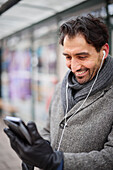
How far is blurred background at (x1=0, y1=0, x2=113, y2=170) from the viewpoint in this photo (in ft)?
8.46

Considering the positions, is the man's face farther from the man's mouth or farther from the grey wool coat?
the grey wool coat

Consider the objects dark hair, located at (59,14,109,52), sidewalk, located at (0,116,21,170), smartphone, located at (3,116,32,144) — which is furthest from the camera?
sidewalk, located at (0,116,21,170)

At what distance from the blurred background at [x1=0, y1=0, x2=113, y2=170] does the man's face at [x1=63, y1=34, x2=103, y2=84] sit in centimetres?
114

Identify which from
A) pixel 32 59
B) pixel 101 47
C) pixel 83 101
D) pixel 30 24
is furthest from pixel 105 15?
pixel 32 59

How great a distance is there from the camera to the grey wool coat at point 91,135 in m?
1.06

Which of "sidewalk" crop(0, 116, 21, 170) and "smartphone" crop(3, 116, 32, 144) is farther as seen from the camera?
"sidewalk" crop(0, 116, 21, 170)

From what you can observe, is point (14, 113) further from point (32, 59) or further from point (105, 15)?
point (105, 15)

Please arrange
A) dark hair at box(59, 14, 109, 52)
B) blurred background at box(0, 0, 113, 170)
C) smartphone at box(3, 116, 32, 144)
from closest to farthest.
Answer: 1. smartphone at box(3, 116, 32, 144)
2. dark hair at box(59, 14, 109, 52)
3. blurred background at box(0, 0, 113, 170)

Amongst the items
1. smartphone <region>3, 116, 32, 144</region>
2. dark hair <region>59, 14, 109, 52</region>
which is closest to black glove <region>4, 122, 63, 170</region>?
smartphone <region>3, 116, 32, 144</region>

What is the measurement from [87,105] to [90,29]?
0.44m

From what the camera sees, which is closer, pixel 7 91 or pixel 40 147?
pixel 40 147

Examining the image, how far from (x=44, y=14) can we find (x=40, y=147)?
2.65 metres

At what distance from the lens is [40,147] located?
998 mm

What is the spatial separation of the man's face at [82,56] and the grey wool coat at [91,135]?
136 mm
